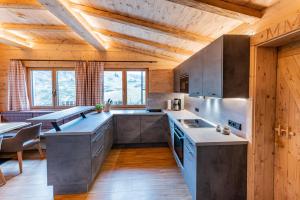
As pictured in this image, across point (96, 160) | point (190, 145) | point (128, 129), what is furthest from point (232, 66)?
point (128, 129)

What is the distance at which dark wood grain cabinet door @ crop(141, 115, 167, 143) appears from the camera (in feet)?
13.2

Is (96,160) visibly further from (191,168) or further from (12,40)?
(12,40)

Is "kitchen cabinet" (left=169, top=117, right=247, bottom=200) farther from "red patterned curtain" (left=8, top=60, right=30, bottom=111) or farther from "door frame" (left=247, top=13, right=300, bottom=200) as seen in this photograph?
"red patterned curtain" (left=8, top=60, right=30, bottom=111)

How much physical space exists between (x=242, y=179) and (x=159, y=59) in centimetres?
358

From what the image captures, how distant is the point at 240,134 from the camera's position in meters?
2.06

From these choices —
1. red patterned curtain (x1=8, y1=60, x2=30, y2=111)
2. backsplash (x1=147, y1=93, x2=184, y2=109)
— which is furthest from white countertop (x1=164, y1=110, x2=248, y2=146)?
red patterned curtain (x1=8, y1=60, x2=30, y2=111)

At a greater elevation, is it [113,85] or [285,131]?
[113,85]

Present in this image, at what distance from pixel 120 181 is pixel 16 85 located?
395cm

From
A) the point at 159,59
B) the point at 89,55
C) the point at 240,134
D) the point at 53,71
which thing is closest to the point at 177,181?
the point at 240,134

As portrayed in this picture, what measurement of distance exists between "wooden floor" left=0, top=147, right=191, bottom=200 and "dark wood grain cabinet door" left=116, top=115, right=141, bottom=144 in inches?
19.7

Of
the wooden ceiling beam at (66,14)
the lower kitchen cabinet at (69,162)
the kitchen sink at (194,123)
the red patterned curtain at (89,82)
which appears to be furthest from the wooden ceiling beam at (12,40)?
the kitchen sink at (194,123)

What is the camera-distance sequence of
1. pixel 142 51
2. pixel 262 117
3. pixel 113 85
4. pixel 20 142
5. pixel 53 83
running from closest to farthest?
pixel 262 117
pixel 20 142
pixel 142 51
pixel 53 83
pixel 113 85

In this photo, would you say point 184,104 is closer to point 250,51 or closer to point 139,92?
point 139,92

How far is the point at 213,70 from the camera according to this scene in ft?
6.61
